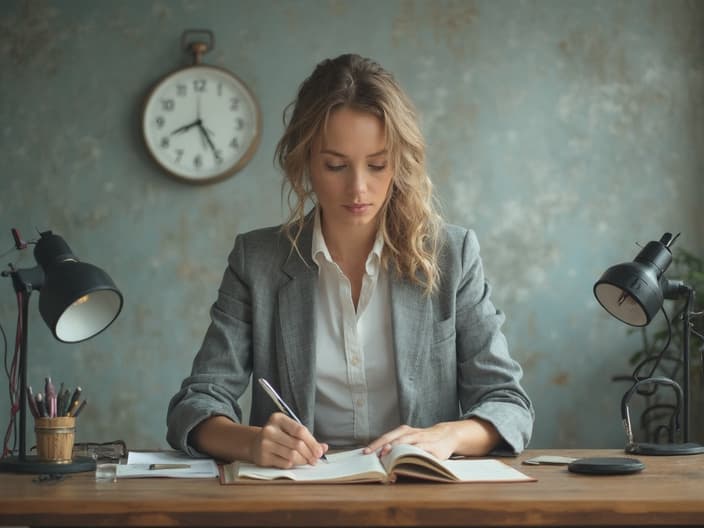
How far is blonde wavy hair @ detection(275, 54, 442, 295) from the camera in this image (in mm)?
2020

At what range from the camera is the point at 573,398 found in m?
4.30

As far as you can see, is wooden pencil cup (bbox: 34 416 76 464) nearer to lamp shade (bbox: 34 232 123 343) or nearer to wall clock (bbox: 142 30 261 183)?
lamp shade (bbox: 34 232 123 343)

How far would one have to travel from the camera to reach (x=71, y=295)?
1732 millimetres

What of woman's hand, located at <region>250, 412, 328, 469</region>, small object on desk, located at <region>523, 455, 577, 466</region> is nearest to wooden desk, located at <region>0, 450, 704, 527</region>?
woman's hand, located at <region>250, 412, 328, 469</region>

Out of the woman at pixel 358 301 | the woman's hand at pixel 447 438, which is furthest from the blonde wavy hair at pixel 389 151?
the woman's hand at pixel 447 438

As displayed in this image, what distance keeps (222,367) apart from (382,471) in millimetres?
596

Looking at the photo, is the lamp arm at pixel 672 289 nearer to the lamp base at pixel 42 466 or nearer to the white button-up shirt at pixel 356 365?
the white button-up shirt at pixel 356 365

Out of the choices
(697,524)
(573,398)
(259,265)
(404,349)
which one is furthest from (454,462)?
(573,398)

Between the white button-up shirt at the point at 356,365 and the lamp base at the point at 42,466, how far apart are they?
21.3 inches

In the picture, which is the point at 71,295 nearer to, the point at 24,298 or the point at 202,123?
the point at 24,298

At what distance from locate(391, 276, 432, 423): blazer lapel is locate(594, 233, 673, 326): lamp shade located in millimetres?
378

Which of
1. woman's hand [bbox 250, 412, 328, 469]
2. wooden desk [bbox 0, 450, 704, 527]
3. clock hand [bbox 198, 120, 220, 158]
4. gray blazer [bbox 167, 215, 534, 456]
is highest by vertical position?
clock hand [bbox 198, 120, 220, 158]

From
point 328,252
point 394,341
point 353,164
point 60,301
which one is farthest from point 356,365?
point 60,301

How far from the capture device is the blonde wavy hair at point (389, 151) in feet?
6.63
